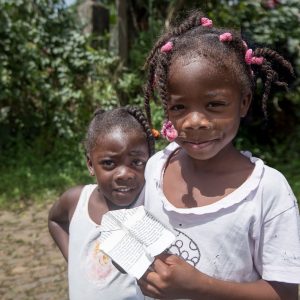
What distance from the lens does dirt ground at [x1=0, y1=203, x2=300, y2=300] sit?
11.5ft

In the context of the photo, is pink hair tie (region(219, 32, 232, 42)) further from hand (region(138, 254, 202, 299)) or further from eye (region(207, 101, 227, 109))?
hand (region(138, 254, 202, 299))

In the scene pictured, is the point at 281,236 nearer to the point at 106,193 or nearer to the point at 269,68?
the point at 269,68

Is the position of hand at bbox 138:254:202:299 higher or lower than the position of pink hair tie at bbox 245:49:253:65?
lower

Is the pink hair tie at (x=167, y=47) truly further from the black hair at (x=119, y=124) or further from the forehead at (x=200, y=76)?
the black hair at (x=119, y=124)

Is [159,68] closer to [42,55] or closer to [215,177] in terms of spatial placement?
[215,177]

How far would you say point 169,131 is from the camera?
1.43 metres

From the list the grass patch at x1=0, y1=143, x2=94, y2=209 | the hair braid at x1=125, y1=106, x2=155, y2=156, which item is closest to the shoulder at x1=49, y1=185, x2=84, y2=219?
the hair braid at x1=125, y1=106, x2=155, y2=156

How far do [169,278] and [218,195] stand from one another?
0.26 m

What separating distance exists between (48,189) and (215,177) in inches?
176

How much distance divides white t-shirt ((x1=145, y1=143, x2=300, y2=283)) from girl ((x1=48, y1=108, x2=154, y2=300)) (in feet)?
1.63

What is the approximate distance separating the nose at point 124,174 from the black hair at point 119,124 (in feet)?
0.46

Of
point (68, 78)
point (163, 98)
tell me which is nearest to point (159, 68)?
point (163, 98)

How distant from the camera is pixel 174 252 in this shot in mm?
1330

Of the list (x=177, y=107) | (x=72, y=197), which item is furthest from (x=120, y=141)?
(x=177, y=107)
